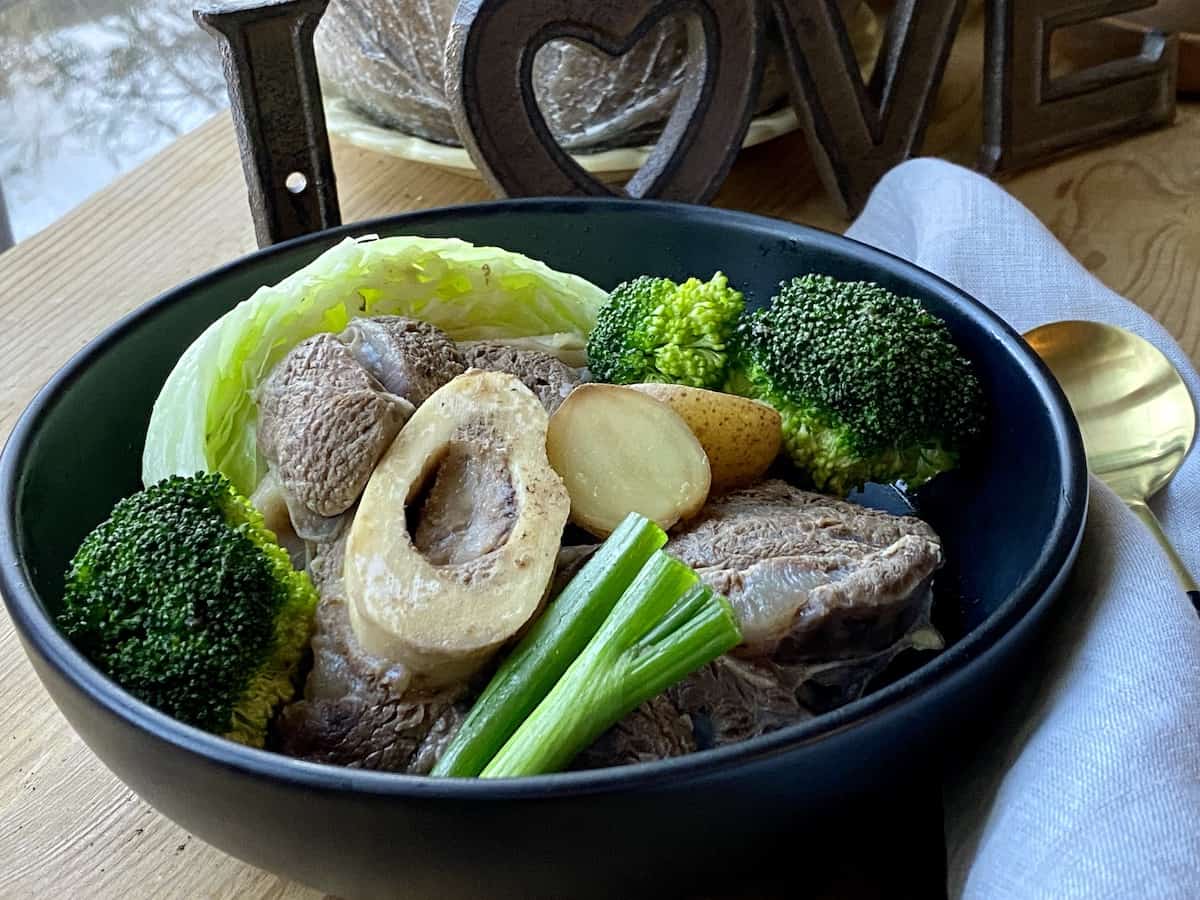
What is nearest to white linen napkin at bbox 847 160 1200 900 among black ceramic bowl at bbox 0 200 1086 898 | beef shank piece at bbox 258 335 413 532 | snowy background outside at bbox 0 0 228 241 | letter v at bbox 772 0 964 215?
black ceramic bowl at bbox 0 200 1086 898

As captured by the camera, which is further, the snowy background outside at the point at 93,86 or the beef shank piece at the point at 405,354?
the snowy background outside at the point at 93,86

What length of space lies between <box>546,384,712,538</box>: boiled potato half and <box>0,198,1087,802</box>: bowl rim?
23 cm

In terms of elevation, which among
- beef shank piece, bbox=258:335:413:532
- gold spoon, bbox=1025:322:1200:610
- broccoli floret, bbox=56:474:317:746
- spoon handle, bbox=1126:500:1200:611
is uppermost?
beef shank piece, bbox=258:335:413:532

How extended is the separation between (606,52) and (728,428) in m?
0.59

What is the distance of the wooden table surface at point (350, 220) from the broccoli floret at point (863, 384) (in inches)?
21.3

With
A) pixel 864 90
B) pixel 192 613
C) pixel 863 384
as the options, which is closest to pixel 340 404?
pixel 192 613

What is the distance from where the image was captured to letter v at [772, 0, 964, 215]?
1.59 metres

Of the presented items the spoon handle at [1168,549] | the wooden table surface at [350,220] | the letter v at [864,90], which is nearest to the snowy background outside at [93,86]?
the wooden table surface at [350,220]

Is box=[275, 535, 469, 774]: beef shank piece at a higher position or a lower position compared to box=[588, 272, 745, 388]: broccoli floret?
lower

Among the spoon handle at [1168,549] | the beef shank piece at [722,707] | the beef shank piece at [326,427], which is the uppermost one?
the beef shank piece at [326,427]

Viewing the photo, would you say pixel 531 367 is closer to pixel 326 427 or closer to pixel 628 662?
pixel 326 427

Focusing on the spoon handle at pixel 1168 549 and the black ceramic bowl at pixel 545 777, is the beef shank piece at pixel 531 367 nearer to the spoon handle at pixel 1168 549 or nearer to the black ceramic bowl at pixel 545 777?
the black ceramic bowl at pixel 545 777

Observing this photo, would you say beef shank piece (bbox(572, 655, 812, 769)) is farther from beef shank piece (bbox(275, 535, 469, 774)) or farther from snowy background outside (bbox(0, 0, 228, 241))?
snowy background outside (bbox(0, 0, 228, 241))

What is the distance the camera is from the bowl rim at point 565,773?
641 mm
